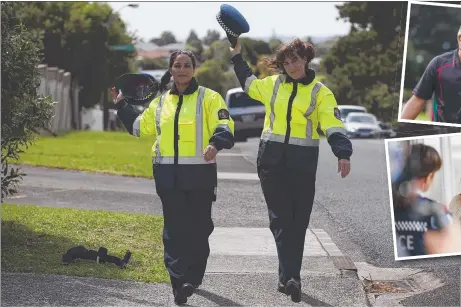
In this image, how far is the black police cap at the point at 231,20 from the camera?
6504 millimetres

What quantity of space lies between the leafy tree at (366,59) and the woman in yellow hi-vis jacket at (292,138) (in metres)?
22.4

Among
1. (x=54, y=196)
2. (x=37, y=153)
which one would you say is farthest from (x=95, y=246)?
(x=37, y=153)

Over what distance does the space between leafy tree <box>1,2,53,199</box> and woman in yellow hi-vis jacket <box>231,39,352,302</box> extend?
7.66ft

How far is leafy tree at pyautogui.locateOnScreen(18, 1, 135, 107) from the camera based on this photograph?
47062mm

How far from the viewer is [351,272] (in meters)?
8.12

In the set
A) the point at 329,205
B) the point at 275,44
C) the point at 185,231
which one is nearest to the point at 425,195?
the point at 185,231

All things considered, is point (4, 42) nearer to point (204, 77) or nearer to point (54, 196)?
point (54, 196)

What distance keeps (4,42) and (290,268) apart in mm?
3112

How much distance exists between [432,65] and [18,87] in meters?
4.09

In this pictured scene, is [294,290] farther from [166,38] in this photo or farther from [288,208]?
[166,38]

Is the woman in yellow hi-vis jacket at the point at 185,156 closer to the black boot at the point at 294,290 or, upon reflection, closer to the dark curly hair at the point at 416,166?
the black boot at the point at 294,290

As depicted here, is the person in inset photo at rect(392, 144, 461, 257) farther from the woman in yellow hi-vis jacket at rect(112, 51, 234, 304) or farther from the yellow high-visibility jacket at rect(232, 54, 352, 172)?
the woman in yellow hi-vis jacket at rect(112, 51, 234, 304)

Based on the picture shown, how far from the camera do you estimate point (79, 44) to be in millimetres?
47469

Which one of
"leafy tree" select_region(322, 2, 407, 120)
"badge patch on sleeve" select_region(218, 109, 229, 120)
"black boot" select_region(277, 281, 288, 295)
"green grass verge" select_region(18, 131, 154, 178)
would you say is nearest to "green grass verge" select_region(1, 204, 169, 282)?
"black boot" select_region(277, 281, 288, 295)
